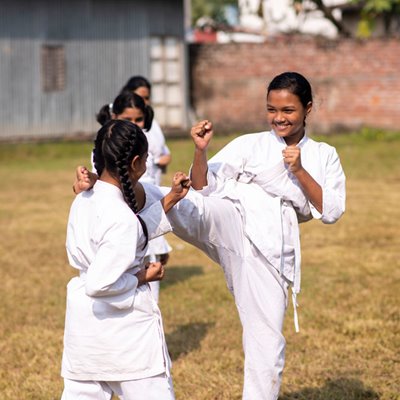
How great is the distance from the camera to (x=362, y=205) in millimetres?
12844

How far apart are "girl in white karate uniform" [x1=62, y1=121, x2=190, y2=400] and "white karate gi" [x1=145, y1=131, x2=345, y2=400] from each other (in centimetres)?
63

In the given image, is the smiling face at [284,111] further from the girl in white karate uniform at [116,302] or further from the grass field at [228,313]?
the grass field at [228,313]

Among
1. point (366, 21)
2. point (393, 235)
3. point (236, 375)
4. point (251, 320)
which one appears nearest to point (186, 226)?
point (251, 320)

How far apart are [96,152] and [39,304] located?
4104mm

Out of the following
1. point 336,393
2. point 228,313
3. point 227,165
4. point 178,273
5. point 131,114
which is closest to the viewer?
point 227,165

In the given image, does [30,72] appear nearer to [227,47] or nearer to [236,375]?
[227,47]

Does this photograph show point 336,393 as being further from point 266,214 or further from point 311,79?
point 311,79

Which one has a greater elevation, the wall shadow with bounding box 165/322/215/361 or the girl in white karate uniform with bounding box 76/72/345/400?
the girl in white karate uniform with bounding box 76/72/345/400

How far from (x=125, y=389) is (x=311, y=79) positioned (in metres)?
18.9

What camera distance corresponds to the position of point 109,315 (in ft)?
12.2

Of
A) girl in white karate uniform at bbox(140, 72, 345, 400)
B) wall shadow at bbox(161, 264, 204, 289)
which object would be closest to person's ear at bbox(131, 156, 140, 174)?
girl in white karate uniform at bbox(140, 72, 345, 400)

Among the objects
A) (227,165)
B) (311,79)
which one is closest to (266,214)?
(227,165)

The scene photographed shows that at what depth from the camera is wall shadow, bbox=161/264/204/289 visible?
8.48m

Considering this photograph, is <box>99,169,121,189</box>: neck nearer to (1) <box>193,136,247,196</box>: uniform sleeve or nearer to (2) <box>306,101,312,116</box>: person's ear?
(1) <box>193,136,247,196</box>: uniform sleeve
